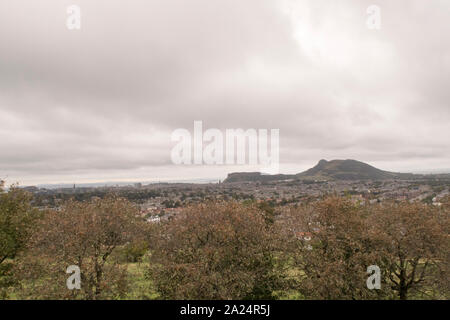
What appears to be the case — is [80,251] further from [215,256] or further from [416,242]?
[416,242]

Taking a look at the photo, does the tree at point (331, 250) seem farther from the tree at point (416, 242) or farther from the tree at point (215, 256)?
the tree at point (215, 256)

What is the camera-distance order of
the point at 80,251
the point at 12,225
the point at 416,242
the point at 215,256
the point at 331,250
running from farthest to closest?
the point at 12,225 → the point at 331,250 → the point at 416,242 → the point at 215,256 → the point at 80,251

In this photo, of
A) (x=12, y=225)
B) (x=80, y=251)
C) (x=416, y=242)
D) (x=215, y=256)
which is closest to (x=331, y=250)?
(x=416, y=242)

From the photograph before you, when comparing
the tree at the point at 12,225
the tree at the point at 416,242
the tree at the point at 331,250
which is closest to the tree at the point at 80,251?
the tree at the point at 12,225

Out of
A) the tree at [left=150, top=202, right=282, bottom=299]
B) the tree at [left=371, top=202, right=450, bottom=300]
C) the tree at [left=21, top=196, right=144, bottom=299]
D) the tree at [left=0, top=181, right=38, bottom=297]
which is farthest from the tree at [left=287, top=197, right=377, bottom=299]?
the tree at [left=0, top=181, right=38, bottom=297]

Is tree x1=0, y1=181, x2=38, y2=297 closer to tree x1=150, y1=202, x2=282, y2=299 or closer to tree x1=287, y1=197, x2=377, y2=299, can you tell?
tree x1=150, y1=202, x2=282, y2=299

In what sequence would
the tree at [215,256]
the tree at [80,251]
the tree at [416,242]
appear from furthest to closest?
the tree at [416,242], the tree at [215,256], the tree at [80,251]
